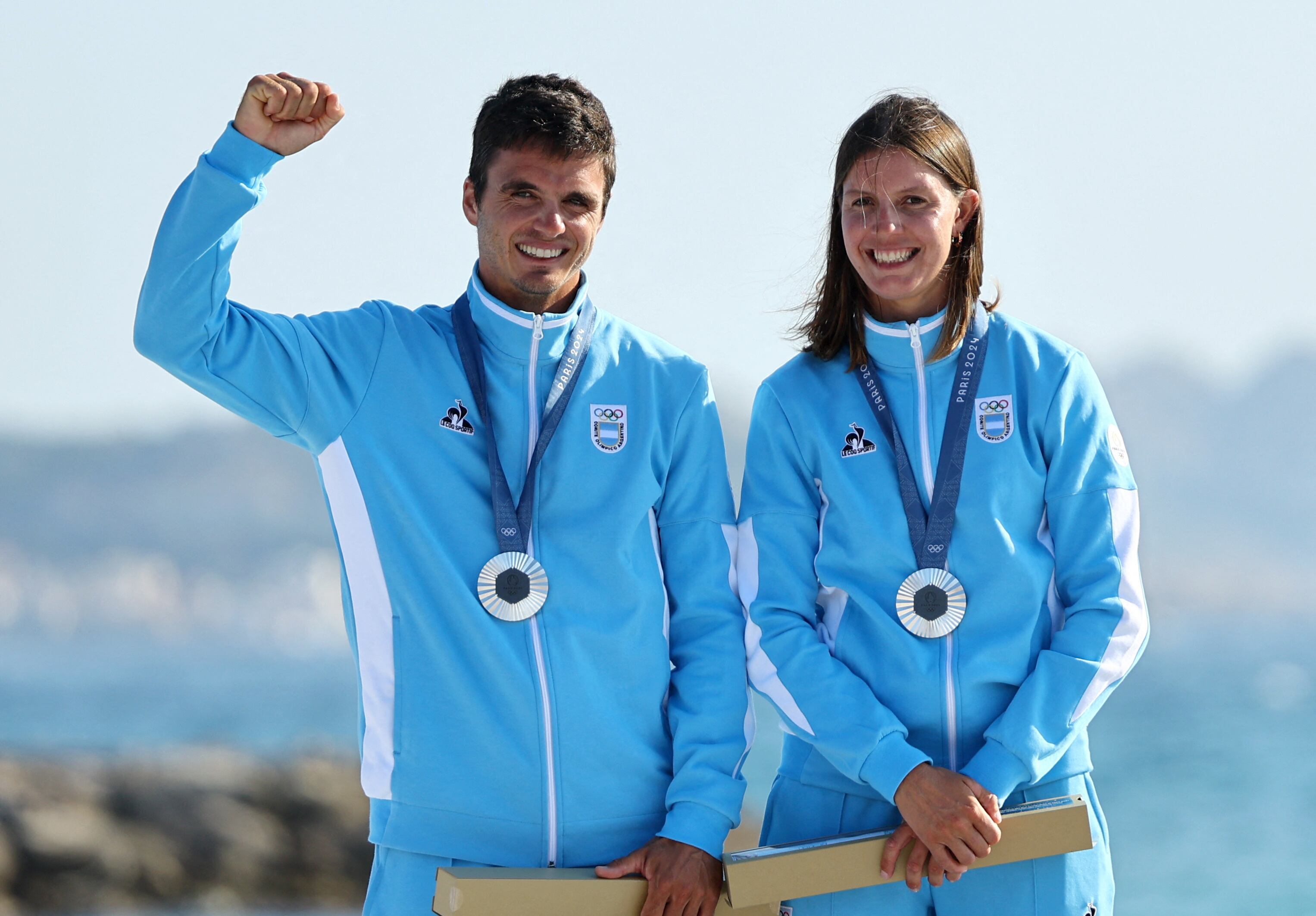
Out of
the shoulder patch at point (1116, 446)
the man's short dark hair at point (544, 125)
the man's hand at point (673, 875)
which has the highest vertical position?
the man's short dark hair at point (544, 125)

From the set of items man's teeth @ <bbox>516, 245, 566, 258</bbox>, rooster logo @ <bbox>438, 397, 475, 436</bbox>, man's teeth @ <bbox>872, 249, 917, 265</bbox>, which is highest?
man's teeth @ <bbox>872, 249, 917, 265</bbox>

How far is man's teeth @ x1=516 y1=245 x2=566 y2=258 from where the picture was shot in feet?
9.20

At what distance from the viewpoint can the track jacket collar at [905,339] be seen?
2.92 meters

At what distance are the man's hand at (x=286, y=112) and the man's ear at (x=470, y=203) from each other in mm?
439

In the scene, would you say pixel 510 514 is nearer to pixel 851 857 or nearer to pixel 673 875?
pixel 673 875

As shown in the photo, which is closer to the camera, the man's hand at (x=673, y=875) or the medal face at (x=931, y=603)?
the man's hand at (x=673, y=875)

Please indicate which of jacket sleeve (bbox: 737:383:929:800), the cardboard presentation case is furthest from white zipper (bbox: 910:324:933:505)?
the cardboard presentation case

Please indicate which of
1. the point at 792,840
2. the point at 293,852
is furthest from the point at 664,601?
the point at 293,852

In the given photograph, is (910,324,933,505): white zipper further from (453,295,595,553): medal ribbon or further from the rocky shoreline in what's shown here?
the rocky shoreline

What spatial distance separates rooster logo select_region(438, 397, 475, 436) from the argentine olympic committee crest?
26 cm

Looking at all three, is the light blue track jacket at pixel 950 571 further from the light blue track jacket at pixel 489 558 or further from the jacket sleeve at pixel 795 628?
the light blue track jacket at pixel 489 558

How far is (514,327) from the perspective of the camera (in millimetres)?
2834

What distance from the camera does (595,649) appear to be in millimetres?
2674

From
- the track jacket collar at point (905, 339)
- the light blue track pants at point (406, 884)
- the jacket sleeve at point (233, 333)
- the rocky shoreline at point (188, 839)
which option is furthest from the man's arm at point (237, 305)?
the rocky shoreline at point (188, 839)
